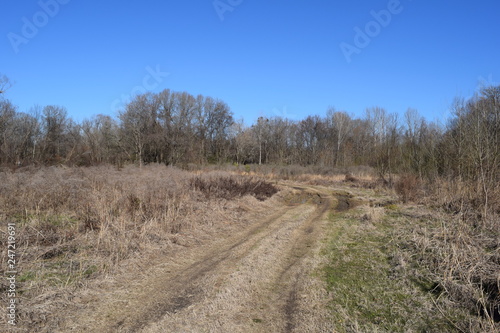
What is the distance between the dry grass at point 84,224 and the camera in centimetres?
500

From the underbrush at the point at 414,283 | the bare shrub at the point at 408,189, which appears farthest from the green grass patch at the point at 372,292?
the bare shrub at the point at 408,189

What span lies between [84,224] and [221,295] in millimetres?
5138

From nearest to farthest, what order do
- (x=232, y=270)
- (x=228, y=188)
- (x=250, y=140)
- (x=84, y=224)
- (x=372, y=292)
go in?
(x=372, y=292) → (x=232, y=270) → (x=84, y=224) → (x=228, y=188) → (x=250, y=140)

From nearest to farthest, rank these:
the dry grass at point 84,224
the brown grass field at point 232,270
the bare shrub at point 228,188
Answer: the brown grass field at point 232,270 → the dry grass at point 84,224 → the bare shrub at point 228,188

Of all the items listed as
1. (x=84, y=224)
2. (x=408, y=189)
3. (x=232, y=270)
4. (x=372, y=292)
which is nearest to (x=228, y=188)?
(x=84, y=224)

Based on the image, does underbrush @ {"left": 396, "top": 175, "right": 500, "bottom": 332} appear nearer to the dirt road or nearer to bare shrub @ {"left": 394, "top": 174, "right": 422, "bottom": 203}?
the dirt road

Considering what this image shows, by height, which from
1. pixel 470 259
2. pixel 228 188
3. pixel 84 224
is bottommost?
pixel 470 259

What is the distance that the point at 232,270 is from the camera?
238 inches

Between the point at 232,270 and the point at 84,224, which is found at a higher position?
the point at 84,224

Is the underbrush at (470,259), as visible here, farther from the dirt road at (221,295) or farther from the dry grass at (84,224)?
the dry grass at (84,224)

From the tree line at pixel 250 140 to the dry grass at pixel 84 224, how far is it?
10.0m

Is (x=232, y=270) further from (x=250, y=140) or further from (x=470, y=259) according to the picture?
(x=250, y=140)

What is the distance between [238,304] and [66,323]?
245 centimetres

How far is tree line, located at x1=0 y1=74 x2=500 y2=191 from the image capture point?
1344cm
